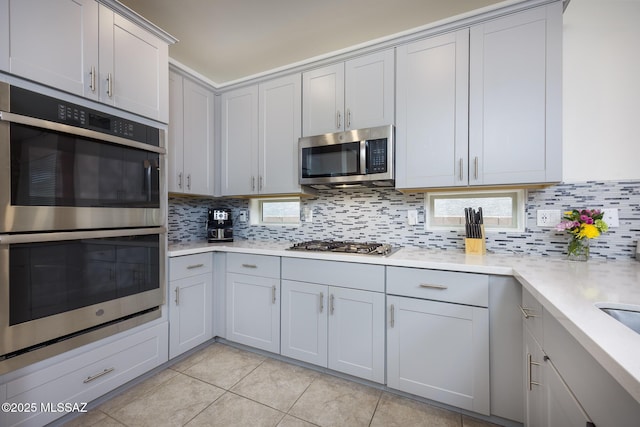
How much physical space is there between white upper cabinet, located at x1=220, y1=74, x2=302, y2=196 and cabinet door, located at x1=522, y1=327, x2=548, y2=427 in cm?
175

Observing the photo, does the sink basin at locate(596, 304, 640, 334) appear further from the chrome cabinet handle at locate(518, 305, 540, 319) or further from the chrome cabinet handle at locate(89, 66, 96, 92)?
the chrome cabinet handle at locate(89, 66, 96, 92)

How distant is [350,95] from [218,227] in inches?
67.3

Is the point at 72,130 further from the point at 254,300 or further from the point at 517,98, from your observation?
the point at 517,98

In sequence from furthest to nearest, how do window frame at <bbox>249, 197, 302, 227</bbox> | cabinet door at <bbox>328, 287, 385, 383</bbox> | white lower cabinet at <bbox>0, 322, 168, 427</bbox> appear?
window frame at <bbox>249, 197, 302, 227</bbox>, cabinet door at <bbox>328, 287, 385, 383</bbox>, white lower cabinet at <bbox>0, 322, 168, 427</bbox>

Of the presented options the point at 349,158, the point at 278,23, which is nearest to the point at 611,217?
the point at 349,158

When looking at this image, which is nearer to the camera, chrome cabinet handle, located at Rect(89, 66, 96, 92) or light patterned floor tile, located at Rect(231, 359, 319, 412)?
chrome cabinet handle, located at Rect(89, 66, 96, 92)

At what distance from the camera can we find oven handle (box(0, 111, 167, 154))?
119 centimetres

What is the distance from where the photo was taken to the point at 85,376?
1473 mm

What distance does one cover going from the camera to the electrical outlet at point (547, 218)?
5.67 ft

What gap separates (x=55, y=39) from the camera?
1.33 meters

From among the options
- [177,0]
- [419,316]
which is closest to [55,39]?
[177,0]

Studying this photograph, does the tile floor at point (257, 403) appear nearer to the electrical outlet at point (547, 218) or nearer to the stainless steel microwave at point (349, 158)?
the electrical outlet at point (547, 218)

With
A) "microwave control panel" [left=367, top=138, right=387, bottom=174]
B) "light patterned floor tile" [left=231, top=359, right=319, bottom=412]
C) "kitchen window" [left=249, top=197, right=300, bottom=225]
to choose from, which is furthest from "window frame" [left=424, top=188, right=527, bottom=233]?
"light patterned floor tile" [left=231, top=359, right=319, bottom=412]

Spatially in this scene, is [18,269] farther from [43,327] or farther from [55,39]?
[55,39]
